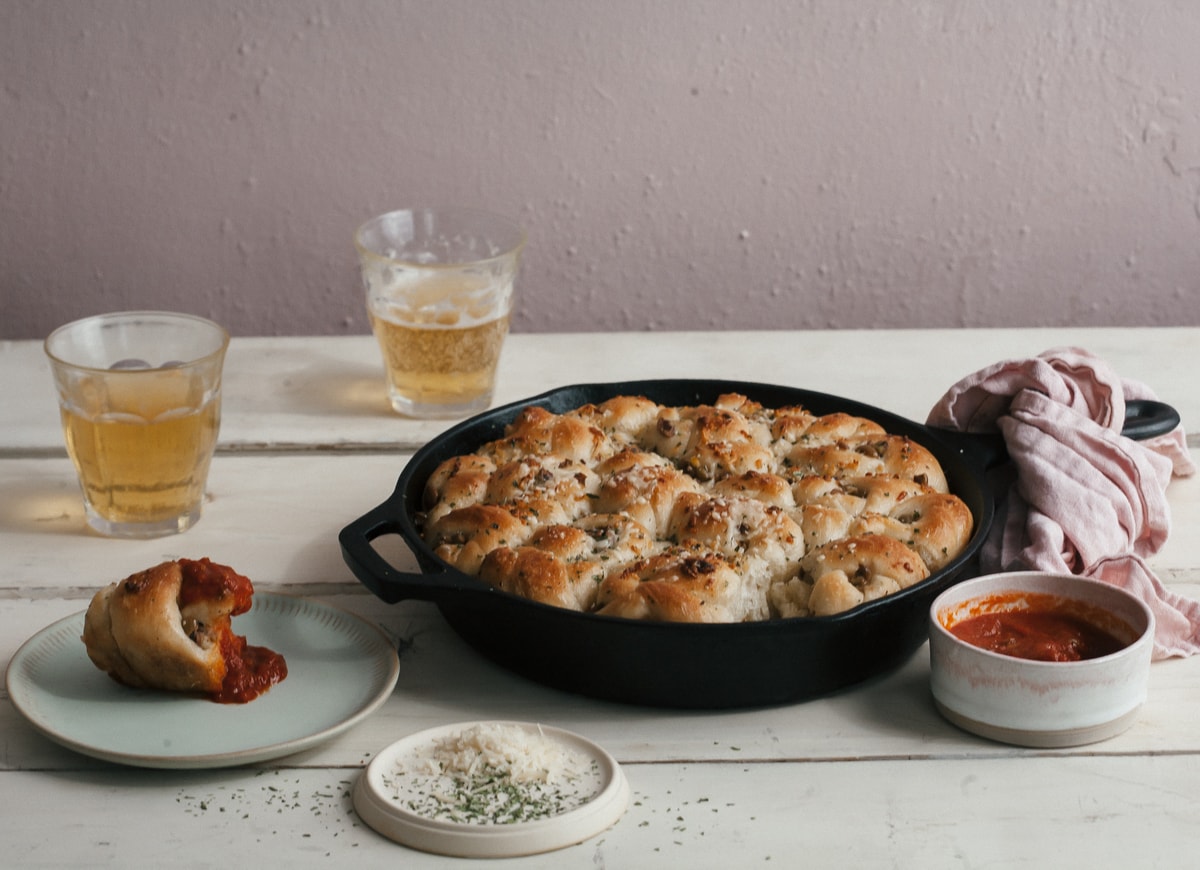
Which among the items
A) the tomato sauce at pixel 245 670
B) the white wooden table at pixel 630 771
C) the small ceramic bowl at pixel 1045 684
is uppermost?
the small ceramic bowl at pixel 1045 684

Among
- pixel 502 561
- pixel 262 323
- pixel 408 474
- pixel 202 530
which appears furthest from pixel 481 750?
pixel 262 323

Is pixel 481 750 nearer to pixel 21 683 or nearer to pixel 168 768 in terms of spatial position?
pixel 168 768

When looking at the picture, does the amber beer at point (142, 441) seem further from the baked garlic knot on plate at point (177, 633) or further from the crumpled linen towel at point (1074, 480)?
the crumpled linen towel at point (1074, 480)

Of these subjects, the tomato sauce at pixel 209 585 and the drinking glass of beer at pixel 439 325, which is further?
the drinking glass of beer at pixel 439 325

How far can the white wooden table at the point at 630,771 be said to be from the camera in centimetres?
116

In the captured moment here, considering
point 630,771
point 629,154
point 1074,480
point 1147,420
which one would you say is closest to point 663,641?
point 630,771

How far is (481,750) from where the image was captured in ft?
4.09

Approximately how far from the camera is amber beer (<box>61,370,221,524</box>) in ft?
5.43

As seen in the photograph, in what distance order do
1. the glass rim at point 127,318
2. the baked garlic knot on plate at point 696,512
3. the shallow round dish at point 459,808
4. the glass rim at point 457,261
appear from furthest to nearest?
the glass rim at point 457,261
the glass rim at point 127,318
the baked garlic knot on plate at point 696,512
the shallow round dish at point 459,808

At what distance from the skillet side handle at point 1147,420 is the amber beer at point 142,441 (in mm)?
1131

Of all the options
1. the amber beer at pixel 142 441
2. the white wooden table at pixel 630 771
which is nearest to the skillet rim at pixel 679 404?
the white wooden table at pixel 630 771

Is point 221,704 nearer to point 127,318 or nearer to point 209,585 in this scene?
point 209,585

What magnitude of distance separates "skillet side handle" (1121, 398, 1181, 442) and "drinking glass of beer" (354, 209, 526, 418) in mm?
876

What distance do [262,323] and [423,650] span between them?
1854 millimetres
